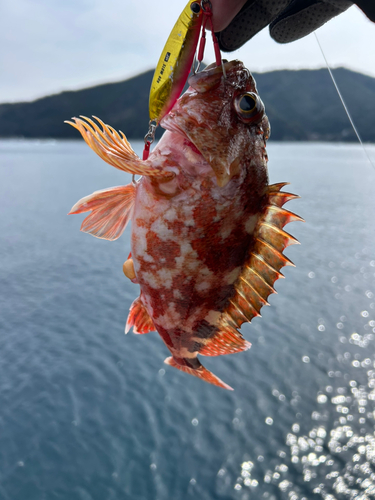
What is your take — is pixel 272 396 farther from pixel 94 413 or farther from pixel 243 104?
pixel 243 104

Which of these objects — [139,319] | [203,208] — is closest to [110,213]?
[203,208]

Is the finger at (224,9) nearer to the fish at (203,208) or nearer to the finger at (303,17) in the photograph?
the fish at (203,208)

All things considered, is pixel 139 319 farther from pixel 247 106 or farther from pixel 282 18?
pixel 282 18

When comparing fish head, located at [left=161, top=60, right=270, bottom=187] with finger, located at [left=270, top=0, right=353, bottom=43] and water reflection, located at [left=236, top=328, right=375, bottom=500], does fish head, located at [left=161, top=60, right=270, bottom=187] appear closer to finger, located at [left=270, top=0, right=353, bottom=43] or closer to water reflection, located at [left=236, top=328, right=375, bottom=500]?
finger, located at [left=270, top=0, right=353, bottom=43]

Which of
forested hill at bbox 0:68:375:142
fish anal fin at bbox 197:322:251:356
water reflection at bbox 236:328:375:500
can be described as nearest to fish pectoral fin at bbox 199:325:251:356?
fish anal fin at bbox 197:322:251:356

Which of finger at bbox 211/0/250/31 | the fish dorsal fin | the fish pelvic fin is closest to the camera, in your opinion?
the fish pelvic fin

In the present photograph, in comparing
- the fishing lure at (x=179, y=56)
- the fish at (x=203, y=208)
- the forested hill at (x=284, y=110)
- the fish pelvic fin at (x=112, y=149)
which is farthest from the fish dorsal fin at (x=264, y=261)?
the forested hill at (x=284, y=110)
